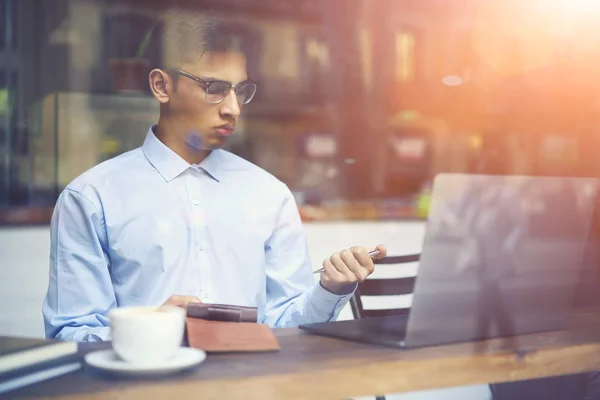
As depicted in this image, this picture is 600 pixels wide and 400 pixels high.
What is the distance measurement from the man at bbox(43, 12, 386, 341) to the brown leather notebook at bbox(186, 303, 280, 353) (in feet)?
0.89

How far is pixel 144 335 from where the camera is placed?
2.73 ft

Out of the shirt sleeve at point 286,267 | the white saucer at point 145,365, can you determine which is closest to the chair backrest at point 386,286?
the shirt sleeve at point 286,267

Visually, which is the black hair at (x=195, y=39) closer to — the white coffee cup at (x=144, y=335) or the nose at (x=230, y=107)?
the nose at (x=230, y=107)

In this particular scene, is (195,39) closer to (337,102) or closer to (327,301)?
(327,301)

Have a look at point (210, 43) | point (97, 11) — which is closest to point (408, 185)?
point (97, 11)

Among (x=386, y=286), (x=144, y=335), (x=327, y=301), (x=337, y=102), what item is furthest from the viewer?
(x=337, y=102)

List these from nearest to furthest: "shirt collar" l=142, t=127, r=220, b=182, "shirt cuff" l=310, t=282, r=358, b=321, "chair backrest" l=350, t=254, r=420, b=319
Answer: "shirt cuff" l=310, t=282, r=358, b=321 → "shirt collar" l=142, t=127, r=220, b=182 → "chair backrest" l=350, t=254, r=420, b=319

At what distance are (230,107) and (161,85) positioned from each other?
0.65 ft

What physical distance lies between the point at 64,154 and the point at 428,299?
307cm

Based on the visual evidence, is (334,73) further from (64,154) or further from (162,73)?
(162,73)

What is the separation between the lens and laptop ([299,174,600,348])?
36.7 inches

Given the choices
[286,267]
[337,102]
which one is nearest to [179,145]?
[286,267]

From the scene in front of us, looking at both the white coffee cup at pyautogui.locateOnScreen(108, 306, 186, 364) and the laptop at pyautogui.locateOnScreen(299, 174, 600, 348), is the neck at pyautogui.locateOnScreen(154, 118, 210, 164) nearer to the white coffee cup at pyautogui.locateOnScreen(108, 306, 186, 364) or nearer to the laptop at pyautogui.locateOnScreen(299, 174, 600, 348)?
the laptop at pyautogui.locateOnScreen(299, 174, 600, 348)

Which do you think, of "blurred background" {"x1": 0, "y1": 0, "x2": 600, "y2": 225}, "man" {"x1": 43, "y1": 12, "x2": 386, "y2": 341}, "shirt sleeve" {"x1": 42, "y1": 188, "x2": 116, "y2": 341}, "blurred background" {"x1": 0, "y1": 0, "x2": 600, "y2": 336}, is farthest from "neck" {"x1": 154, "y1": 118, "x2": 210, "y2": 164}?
"blurred background" {"x1": 0, "y1": 0, "x2": 600, "y2": 336}
